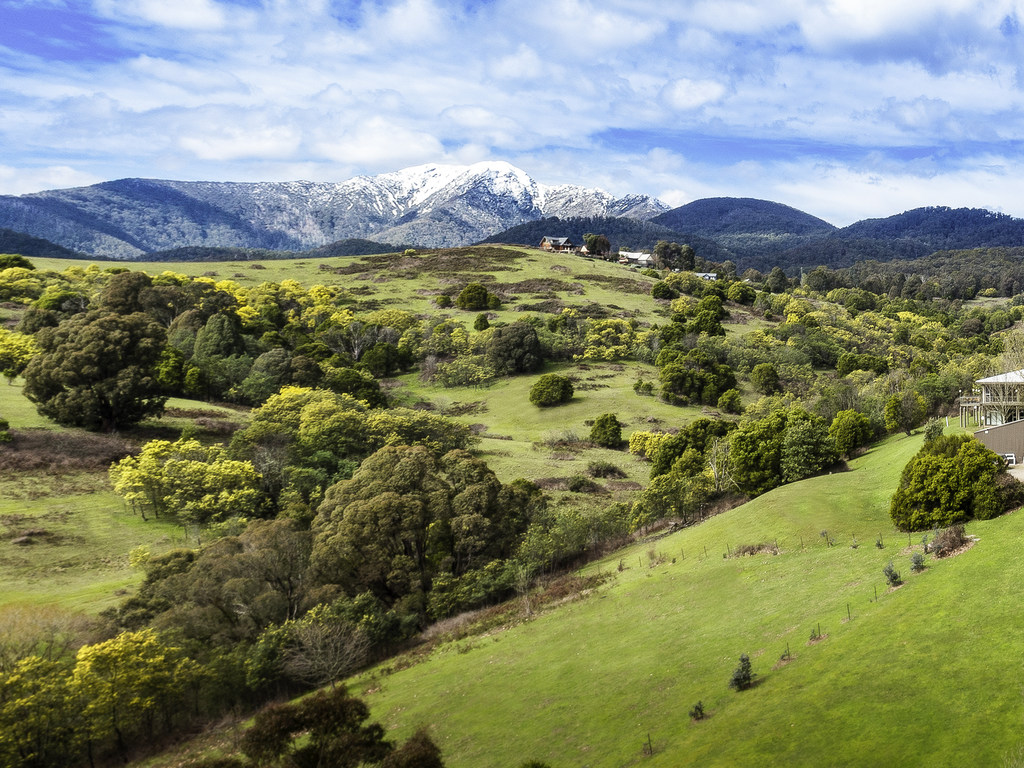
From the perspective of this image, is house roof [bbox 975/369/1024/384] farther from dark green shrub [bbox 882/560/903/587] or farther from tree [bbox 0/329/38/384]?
tree [bbox 0/329/38/384]

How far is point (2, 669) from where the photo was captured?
2109 cm

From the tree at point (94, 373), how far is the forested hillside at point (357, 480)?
177 mm

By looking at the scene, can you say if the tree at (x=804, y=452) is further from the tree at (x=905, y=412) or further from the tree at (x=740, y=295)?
the tree at (x=740, y=295)

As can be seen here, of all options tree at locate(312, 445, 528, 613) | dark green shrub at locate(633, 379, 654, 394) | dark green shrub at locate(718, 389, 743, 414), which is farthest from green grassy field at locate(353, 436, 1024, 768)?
dark green shrub at locate(633, 379, 654, 394)

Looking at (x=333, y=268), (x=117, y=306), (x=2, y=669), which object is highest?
(x=333, y=268)

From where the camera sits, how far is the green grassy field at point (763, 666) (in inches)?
544

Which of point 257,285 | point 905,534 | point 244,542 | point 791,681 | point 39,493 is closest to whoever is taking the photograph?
point 791,681

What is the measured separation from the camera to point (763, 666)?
60.1 feet

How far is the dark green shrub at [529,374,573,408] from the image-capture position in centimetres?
7156

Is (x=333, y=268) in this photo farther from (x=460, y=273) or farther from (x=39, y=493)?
(x=39, y=493)

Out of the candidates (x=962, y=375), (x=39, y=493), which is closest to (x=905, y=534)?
(x=962, y=375)

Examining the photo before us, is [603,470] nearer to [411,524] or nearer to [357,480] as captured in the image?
[357,480]

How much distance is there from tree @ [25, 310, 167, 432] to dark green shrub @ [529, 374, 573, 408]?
120ft

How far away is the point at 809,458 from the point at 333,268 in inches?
4236
